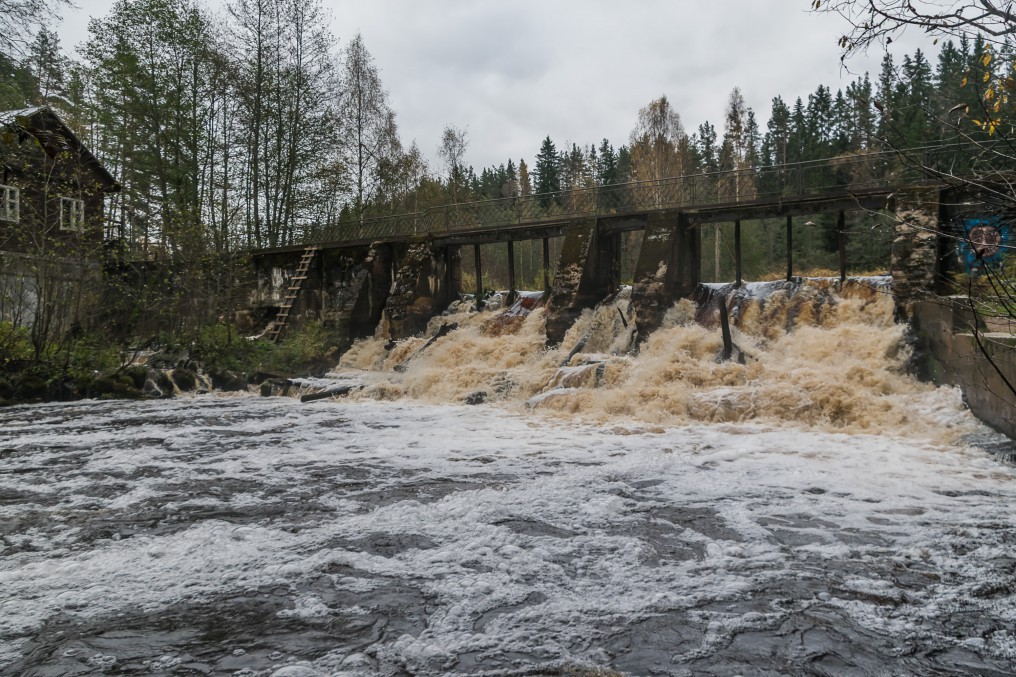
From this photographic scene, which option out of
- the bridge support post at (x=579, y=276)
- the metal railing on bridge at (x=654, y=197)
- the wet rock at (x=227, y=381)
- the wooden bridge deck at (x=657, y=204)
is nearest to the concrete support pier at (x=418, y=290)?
the wooden bridge deck at (x=657, y=204)

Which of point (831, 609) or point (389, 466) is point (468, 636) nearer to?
point (831, 609)

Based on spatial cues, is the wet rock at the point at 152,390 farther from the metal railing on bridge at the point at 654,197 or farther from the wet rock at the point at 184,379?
the metal railing on bridge at the point at 654,197

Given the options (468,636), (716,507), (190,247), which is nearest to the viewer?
(468,636)

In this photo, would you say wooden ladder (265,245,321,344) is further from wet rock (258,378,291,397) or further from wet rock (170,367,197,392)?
wet rock (258,378,291,397)

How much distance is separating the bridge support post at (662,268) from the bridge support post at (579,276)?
4.66 feet

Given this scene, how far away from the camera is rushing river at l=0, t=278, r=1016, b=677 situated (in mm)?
3545

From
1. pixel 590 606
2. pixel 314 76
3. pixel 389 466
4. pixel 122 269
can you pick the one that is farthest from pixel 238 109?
pixel 590 606

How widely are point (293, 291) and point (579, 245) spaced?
9.83 m

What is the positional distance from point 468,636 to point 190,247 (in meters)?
18.0

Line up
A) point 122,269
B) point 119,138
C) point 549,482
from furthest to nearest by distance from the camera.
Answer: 1. point 119,138
2. point 122,269
3. point 549,482

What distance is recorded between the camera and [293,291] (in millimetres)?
21812

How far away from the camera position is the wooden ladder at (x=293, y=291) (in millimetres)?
Answer: 21344

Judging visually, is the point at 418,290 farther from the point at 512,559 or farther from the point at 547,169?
the point at 547,169

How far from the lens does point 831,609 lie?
3994 mm
